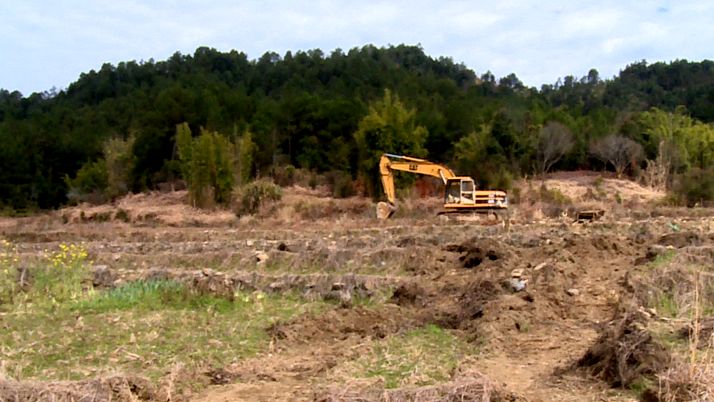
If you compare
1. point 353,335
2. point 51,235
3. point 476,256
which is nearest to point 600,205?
point 476,256

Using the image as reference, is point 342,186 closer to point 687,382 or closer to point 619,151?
point 619,151

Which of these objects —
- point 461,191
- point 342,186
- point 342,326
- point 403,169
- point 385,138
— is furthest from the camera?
point 342,186

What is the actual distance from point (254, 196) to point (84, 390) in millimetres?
24664

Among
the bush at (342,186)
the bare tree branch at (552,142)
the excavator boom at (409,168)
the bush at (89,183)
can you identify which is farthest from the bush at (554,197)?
the bush at (89,183)

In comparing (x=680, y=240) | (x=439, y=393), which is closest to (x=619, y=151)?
(x=680, y=240)

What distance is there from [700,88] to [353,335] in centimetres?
6782

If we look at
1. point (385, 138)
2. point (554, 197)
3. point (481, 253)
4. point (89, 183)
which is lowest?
point (554, 197)

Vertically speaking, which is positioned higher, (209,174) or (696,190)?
(209,174)

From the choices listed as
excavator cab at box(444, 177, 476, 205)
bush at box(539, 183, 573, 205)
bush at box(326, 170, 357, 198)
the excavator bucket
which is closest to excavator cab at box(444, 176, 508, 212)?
excavator cab at box(444, 177, 476, 205)

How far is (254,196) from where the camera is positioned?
29.1 metres

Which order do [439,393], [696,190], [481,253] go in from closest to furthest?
1. [439,393]
2. [481,253]
3. [696,190]

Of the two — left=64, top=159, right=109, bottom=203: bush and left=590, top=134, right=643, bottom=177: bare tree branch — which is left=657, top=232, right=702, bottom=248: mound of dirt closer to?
left=590, top=134, right=643, bottom=177: bare tree branch

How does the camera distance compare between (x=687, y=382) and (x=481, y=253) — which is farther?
(x=481, y=253)

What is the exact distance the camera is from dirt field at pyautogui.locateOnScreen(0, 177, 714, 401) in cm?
512
